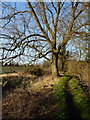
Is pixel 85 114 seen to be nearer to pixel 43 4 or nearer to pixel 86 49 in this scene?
pixel 86 49

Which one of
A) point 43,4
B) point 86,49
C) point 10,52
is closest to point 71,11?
point 43,4

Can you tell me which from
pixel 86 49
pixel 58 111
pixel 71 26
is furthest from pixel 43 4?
pixel 58 111

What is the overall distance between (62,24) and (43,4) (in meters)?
3.13

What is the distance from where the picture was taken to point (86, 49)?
463 inches

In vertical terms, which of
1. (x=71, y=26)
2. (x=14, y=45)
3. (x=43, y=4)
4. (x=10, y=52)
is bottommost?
(x=10, y=52)

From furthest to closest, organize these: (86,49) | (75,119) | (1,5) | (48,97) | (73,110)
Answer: (86,49) → (1,5) → (48,97) → (73,110) → (75,119)

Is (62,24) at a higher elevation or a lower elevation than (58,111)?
higher

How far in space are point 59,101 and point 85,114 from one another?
214 cm

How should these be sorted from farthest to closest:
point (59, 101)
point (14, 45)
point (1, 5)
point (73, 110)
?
point (14, 45)
point (1, 5)
point (59, 101)
point (73, 110)

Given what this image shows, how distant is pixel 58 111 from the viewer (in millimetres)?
6059

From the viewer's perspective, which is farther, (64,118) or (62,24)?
(62,24)

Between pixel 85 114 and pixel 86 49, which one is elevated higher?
pixel 86 49

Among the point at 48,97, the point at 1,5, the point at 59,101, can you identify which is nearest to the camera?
the point at 59,101

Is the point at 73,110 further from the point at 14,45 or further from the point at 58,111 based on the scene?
the point at 14,45
